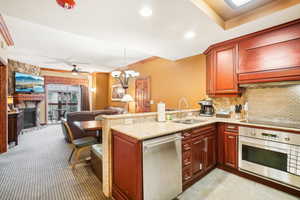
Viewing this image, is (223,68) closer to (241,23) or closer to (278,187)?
(241,23)

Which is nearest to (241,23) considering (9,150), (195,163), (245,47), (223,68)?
(245,47)

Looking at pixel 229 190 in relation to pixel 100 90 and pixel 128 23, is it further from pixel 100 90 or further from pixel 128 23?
pixel 100 90

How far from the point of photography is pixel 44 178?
7.57ft

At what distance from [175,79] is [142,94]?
1660 millimetres

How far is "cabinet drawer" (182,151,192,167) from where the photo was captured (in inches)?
76.8

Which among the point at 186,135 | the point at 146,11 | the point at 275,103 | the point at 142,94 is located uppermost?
the point at 146,11

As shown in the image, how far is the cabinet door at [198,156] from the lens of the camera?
6.98 feet

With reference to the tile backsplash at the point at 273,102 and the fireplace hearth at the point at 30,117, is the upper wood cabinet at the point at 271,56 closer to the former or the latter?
the tile backsplash at the point at 273,102

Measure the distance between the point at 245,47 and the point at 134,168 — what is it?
286 centimetres

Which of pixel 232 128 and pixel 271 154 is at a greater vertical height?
pixel 232 128

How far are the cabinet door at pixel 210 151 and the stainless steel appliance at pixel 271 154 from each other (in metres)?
0.41

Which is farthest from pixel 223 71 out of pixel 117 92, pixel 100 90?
pixel 100 90

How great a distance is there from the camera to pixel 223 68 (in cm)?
290

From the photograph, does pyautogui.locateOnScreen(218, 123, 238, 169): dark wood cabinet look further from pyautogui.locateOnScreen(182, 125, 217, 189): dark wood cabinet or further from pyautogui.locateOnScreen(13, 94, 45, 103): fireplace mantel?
pyautogui.locateOnScreen(13, 94, 45, 103): fireplace mantel
